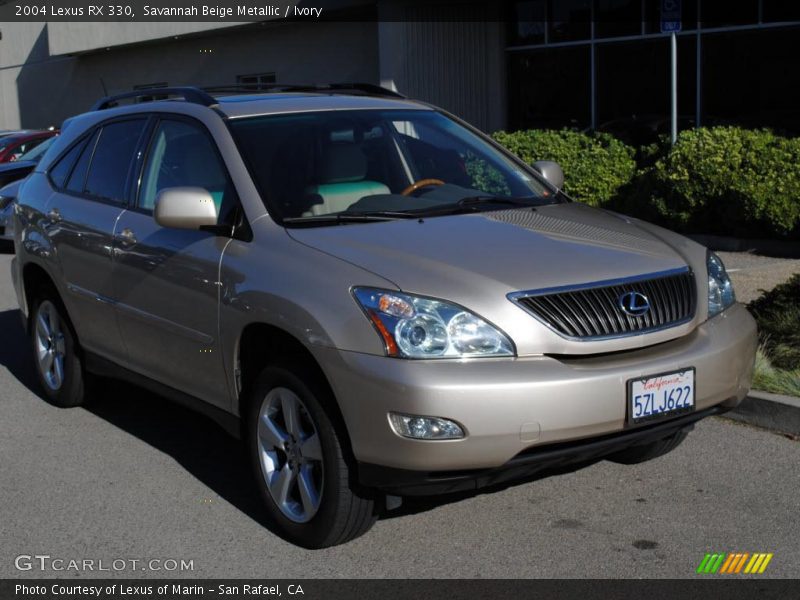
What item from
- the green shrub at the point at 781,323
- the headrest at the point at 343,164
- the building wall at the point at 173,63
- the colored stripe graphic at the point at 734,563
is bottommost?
the colored stripe graphic at the point at 734,563

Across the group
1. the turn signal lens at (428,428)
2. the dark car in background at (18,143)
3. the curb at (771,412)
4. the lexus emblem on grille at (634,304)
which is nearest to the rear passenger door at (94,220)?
the turn signal lens at (428,428)

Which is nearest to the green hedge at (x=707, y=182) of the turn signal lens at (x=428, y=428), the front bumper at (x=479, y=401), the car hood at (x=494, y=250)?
the car hood at (x=494, y=250)

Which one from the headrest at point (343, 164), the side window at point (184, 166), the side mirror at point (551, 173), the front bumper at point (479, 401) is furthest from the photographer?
the side mirror at point (551, 173)

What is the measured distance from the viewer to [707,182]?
38.3ft

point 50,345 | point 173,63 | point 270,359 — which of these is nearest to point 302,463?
point 270,359

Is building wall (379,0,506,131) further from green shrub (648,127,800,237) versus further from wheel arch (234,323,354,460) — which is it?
wheel arch (234,323,354,460)

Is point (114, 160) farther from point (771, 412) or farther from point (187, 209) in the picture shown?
point (771, 412)

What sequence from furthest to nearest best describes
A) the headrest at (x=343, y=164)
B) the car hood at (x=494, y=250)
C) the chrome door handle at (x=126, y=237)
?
the chrome door handle at (x=126, y=237) < the headrest at (x=343, y=164) < the car hood at (x=494, y=250)

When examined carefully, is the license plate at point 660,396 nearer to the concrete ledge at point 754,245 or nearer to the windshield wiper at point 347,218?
the windshield wiper at point 347,218

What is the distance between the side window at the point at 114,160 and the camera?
19.7 feet

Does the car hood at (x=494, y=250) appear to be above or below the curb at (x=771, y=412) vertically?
above

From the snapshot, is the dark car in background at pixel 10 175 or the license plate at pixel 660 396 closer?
the license plate at pixel 660 396

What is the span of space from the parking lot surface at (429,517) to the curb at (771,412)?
2.8 inches

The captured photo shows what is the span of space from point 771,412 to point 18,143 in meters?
15.6
